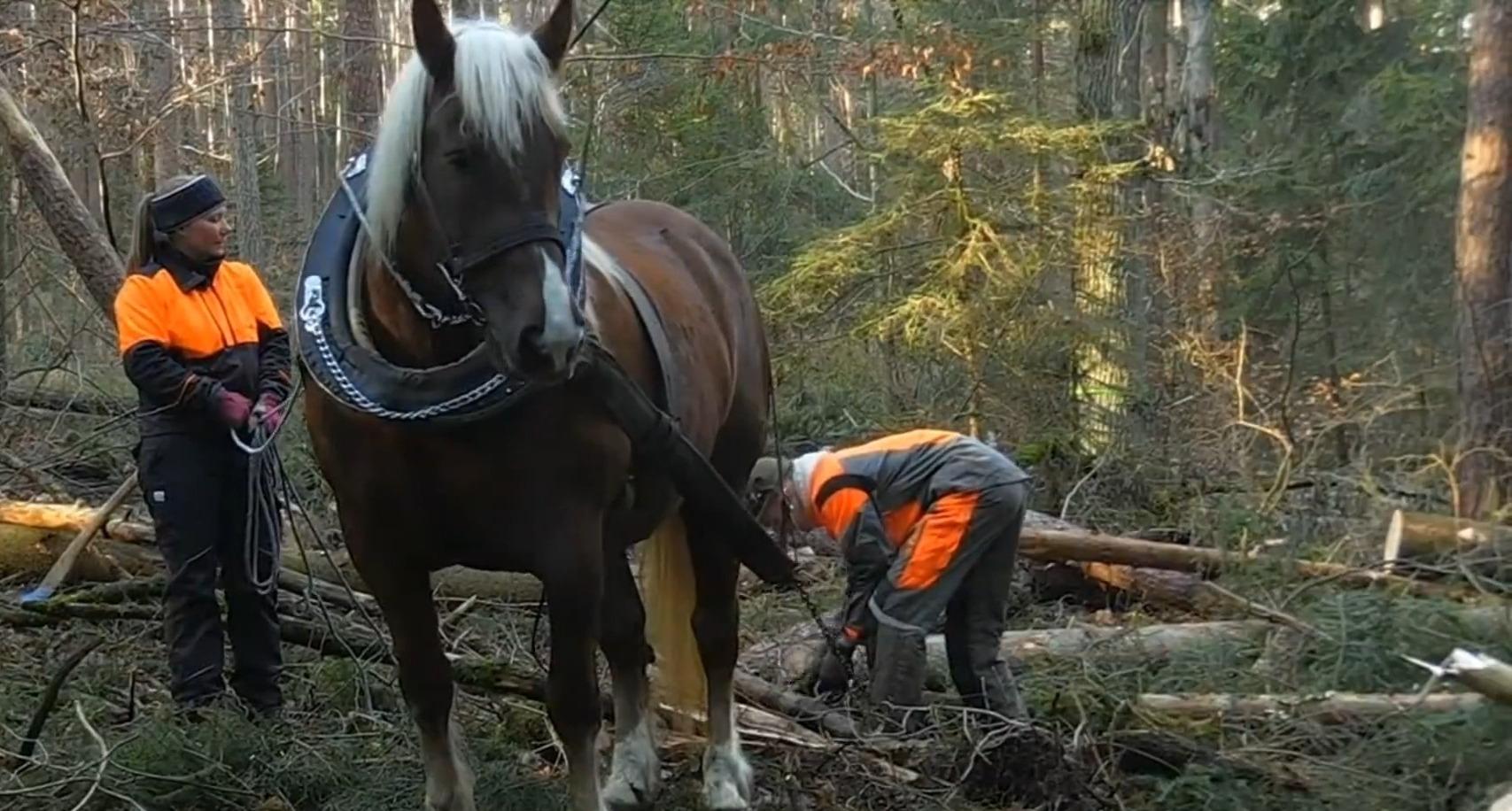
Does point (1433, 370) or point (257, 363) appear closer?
point (257, 363)

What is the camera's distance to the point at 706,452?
4.39m

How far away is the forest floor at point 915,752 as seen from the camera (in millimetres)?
4027

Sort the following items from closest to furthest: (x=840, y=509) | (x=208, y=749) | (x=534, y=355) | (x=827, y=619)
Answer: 1. (x=534, y=355)
2. (x=208, y=749)
3. (x=840, y=509)
4. (x=827, y=619)

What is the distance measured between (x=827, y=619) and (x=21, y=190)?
22.3 ft

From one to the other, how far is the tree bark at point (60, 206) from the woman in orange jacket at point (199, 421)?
6.59 feet

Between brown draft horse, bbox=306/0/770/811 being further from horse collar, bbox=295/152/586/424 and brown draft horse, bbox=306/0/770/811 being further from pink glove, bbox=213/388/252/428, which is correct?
pink glove, bbox=213/388/252/428

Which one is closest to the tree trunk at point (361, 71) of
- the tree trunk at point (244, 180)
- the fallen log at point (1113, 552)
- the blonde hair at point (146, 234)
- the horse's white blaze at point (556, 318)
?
the tree trunk at point (244, 180)

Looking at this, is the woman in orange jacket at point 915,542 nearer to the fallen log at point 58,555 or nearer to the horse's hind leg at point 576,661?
the horse's hind leg at point 576,661

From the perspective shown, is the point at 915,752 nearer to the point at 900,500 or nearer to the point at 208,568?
the point at 900,500

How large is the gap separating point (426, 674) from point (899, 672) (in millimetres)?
2001


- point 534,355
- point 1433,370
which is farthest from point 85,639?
point 1433,370

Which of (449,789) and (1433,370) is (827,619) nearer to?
(449,789)

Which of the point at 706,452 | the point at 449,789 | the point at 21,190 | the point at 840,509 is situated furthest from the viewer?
the point at 21,190

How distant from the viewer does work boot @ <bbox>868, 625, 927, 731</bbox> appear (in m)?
5.08
